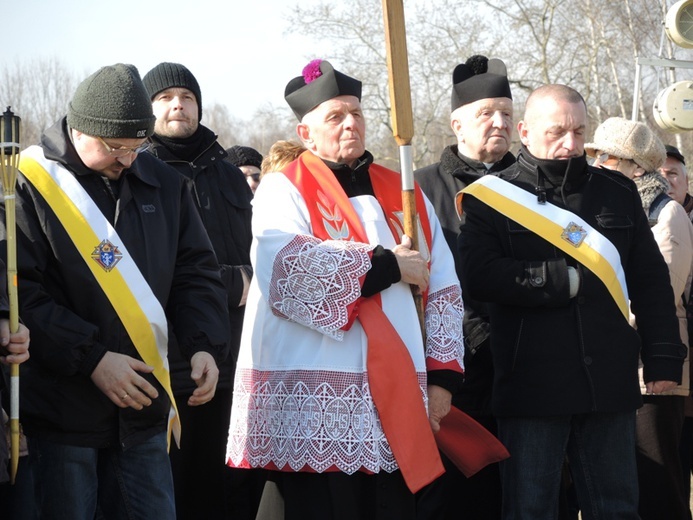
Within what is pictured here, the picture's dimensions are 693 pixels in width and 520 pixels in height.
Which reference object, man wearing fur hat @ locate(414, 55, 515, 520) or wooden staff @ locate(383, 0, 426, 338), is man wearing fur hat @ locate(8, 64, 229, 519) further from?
man wearing fur hat @ locate(414, 55, 515, 520)

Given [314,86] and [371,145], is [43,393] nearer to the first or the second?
[314,86]

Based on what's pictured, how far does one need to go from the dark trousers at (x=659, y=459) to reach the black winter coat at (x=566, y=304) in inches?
30.8

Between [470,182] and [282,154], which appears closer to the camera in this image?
[282,154]

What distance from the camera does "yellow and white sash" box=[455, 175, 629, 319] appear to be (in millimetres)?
4582

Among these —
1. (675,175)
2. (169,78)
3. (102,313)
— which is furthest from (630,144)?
(102,313)

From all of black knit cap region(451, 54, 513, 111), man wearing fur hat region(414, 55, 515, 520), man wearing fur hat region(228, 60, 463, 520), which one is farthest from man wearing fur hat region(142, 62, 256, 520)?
black knit cap region(451, 54, 513, 111)

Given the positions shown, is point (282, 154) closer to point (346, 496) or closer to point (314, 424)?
point (314, 424)

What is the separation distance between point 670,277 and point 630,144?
788 mm

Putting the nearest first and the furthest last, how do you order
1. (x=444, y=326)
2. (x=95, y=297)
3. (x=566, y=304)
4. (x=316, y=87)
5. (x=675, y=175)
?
(x=95, y=297) → (x=444, y=326) → (x=316, y=87) → (x=566, y=304) → (x=675, y=175)

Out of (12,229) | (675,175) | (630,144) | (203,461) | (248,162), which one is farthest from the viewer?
(248,162)

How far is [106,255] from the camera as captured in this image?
385 centimetres

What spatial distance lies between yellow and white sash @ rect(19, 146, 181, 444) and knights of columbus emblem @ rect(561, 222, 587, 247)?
5.84 ft

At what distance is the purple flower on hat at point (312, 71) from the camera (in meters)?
4.43

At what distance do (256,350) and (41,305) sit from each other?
0.86 m
